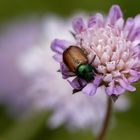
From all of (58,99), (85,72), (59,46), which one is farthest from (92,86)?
(58,99)

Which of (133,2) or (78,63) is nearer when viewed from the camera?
(78,63)

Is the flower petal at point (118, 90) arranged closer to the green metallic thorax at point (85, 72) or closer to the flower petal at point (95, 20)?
the green metallic thorax at point (85, 72)

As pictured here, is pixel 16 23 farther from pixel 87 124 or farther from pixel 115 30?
pixel 115 30

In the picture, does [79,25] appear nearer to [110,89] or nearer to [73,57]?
[73,57]

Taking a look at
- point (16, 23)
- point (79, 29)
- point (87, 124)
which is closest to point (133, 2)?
point (16, 23)

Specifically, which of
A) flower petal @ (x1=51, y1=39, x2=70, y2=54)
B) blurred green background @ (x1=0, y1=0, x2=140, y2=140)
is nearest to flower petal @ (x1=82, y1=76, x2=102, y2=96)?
flower petal @ (x1=51, y1=39, x2=70, y2=54)

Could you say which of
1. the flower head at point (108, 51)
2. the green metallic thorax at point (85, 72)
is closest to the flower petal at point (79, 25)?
the flower head at point (108, 51)
